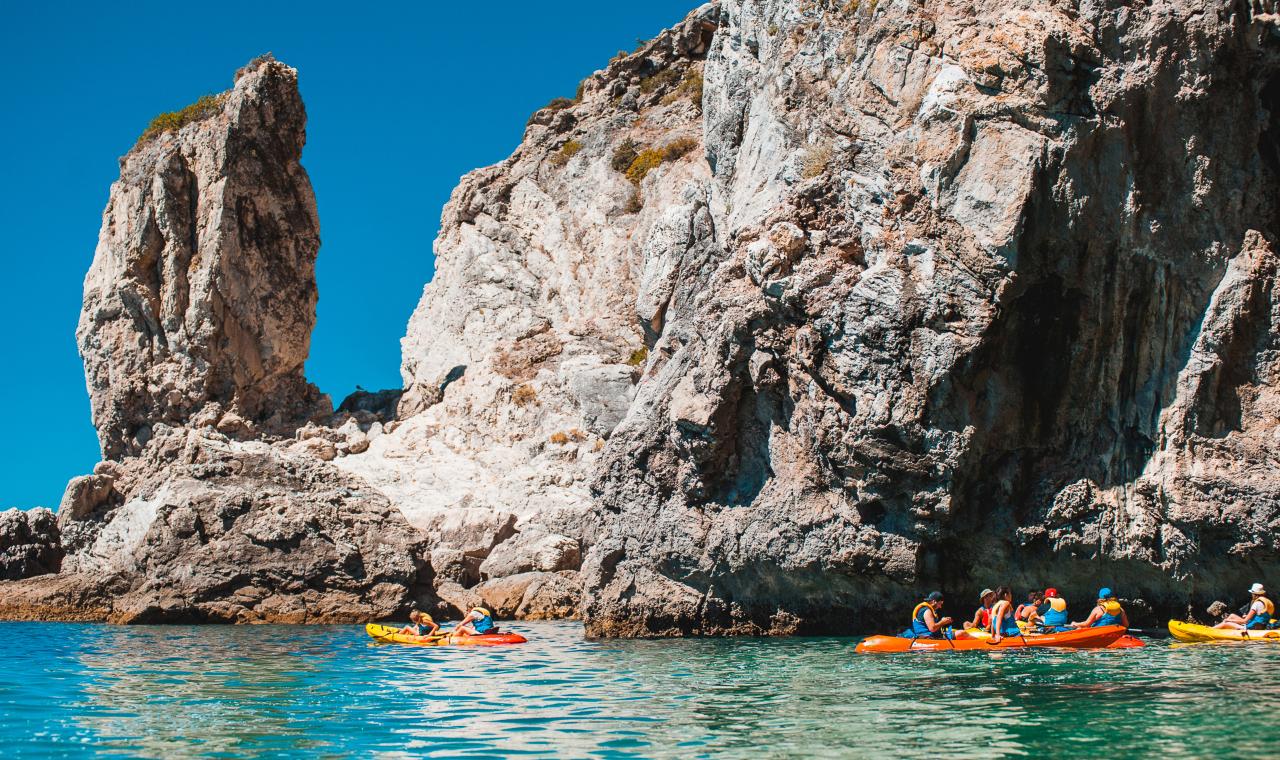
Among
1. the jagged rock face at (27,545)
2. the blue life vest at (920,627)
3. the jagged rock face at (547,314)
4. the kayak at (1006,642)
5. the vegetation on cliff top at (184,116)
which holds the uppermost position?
the vegetation on cliff top at (184,116)

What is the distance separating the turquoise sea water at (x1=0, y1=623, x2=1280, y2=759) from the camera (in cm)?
1092

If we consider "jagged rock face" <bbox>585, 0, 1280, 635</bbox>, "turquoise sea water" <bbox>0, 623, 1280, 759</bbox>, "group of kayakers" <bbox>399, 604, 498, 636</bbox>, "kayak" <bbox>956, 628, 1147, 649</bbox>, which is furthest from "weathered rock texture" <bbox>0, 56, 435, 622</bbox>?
"kayak" <bbox>956, 628, 1147, 649</bbox>

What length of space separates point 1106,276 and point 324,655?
16.1 meters

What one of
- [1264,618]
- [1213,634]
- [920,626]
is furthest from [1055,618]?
[1264,618]

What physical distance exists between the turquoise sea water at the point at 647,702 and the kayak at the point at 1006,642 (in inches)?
16.2

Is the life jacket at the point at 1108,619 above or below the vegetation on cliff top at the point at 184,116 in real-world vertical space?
below

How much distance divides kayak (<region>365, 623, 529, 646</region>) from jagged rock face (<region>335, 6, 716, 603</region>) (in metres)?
8.24

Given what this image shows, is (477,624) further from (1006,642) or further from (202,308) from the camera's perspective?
(202,308)

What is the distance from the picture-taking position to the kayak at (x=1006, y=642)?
19.0 metres

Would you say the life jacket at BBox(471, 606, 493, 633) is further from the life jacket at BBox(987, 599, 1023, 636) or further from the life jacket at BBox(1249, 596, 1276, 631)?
the life jacket at BBox(1249, 596, 1276, 631)

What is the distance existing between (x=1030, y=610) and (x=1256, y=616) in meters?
3.67

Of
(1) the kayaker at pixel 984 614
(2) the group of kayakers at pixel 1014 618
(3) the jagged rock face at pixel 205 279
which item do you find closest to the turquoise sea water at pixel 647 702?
(2) the group of kayakers at pixel 1014 618

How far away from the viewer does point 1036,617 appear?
2072cm

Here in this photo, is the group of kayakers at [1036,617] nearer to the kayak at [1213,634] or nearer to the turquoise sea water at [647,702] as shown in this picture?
the kayak at [1213,634]
